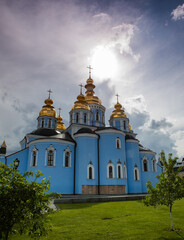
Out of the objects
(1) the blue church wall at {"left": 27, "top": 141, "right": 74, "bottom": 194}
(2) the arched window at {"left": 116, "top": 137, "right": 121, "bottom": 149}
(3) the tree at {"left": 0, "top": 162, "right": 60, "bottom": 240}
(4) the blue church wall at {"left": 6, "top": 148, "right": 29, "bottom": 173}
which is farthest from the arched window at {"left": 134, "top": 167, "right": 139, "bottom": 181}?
(3) the tree at {"left": 0, "top": 162, "right": 60, "bottom": 240}

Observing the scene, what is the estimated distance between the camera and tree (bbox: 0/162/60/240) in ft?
14.4

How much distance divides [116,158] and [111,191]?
154 inches

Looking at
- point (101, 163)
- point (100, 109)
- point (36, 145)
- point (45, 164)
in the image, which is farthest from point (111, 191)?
point (100, 109)

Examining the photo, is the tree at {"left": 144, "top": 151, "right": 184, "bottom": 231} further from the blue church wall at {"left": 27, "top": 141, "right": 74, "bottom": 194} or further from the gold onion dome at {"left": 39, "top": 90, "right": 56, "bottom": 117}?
the gold onion dome at {"left": 39, "top": 90, "right": 56, "bottom": 117}

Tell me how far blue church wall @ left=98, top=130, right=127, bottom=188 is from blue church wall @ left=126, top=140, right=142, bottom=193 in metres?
2.15

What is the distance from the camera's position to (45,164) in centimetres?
2280

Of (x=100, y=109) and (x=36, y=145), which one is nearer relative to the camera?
(x=36, y=145)

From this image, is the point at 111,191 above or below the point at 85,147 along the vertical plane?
below

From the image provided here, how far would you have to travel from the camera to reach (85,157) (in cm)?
2397

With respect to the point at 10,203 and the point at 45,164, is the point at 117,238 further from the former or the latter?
the point at 45,164

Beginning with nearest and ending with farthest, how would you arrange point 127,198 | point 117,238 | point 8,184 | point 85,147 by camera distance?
point 8,184 < point 117,238 < point 127,198 < point 85,147

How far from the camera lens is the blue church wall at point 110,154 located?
23656 mm

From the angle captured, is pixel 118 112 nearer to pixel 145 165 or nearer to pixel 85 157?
pixel 145 165

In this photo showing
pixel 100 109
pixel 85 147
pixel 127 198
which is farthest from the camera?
pixel 100 109
